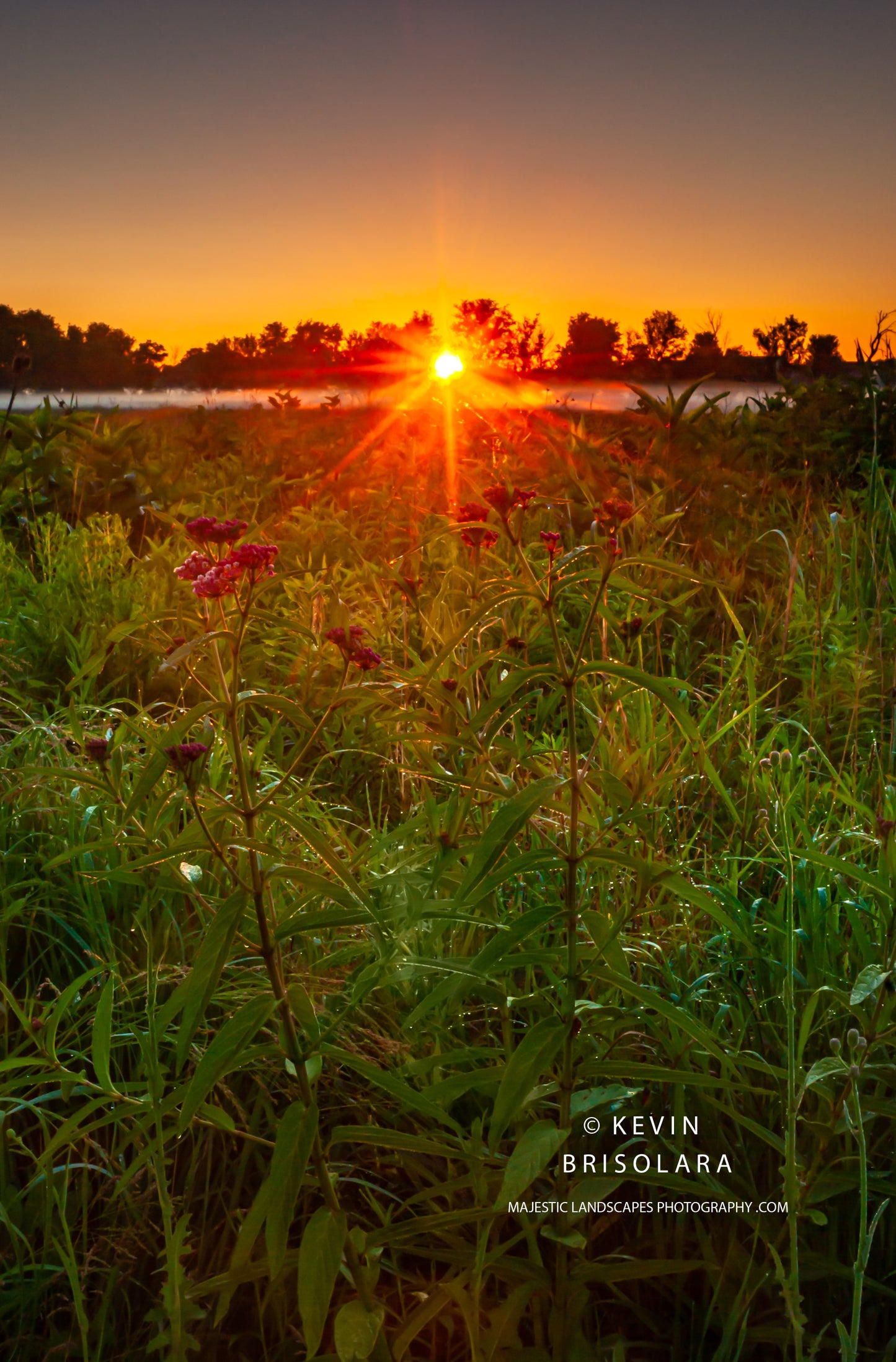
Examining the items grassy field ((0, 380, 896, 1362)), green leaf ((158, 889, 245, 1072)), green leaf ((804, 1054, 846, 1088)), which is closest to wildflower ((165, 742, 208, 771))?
grassy field ((0, 380, 896, 1362))

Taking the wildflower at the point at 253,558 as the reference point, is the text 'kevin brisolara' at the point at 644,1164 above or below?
below

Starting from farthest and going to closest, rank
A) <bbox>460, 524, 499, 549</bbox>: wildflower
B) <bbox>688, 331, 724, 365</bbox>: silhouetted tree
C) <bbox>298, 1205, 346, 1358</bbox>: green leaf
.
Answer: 1. <bbox>688, 331, 724, 365</bbox>: silhouetted tree
2. <bbox>460, 524, 499, 549</bbox>: wildflower
3. <bbox>298, 1205, 346, 1358</bbox>: green leaf

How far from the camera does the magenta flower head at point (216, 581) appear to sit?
122cm

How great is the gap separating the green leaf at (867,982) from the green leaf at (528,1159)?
35 cm

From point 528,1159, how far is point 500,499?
2.78 ft

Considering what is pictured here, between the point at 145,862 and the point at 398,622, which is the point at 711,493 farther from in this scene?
the point at 145,862

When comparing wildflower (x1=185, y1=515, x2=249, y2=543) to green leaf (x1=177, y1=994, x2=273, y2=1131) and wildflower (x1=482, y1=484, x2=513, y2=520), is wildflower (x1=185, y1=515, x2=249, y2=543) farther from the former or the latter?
green leaf (x1=177, y1=994, x2=273, y2=1131)

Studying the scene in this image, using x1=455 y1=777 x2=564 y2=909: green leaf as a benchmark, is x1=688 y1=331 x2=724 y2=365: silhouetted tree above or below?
above

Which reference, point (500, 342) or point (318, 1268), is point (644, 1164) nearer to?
point (318, 1268)

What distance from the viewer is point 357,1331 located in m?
1.15

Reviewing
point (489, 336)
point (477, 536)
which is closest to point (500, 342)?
point (489, 336)

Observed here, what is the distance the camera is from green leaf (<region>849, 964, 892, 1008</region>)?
1.16 metres

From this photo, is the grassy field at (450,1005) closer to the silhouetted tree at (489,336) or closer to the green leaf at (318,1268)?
the green leaf at (318,1268)

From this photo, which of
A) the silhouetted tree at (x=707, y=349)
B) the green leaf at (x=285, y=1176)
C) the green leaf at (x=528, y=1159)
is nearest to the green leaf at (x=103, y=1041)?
the green leaf at (x=285, y=1176)
